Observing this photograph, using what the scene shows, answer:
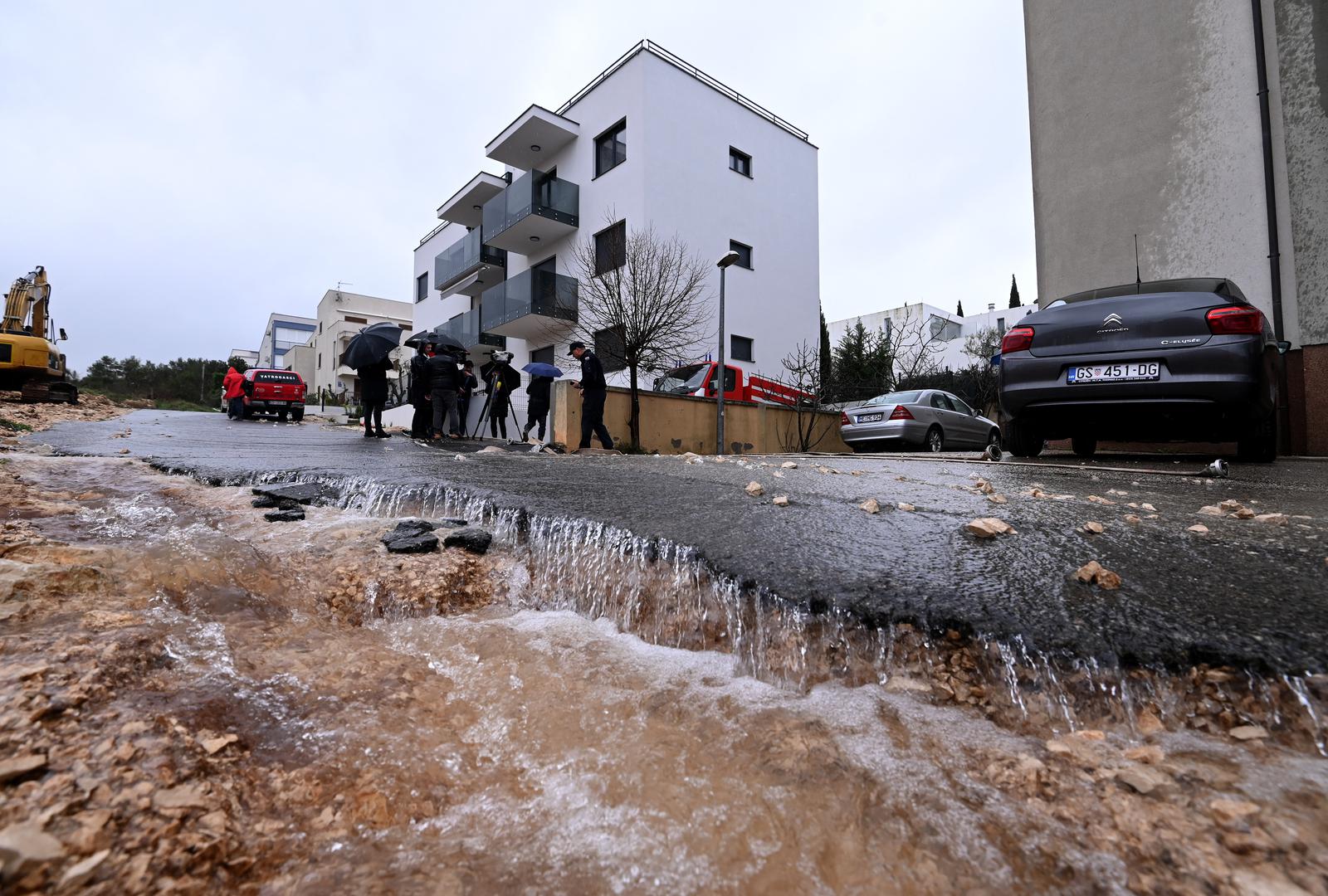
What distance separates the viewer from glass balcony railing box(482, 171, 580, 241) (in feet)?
65.3

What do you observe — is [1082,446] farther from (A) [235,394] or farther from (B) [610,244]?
(A) [235,394]

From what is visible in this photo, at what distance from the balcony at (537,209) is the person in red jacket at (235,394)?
9359 mm

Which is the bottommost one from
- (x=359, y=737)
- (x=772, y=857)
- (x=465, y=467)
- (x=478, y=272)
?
(x=772, y=857)

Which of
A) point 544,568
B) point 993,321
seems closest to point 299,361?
point 993,321

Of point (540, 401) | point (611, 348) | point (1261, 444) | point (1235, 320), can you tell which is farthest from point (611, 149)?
point (1261, 444)

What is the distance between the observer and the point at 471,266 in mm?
25016

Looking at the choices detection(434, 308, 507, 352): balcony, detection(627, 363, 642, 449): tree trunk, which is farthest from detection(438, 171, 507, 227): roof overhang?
detection(627, 363, 642, 449): tree trunk

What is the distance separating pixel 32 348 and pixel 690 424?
15.4 m

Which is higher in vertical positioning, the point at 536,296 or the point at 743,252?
the point at 743,252

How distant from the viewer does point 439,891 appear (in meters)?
1.14

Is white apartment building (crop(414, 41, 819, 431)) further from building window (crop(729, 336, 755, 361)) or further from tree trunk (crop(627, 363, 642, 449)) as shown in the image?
tree trunk (crop(627, 363, 642, 449))

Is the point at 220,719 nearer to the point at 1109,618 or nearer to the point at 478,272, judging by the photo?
the point at 1109,618

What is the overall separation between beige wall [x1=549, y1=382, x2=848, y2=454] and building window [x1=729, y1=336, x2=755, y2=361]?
381 centimetres

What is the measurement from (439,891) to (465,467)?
204 inches
